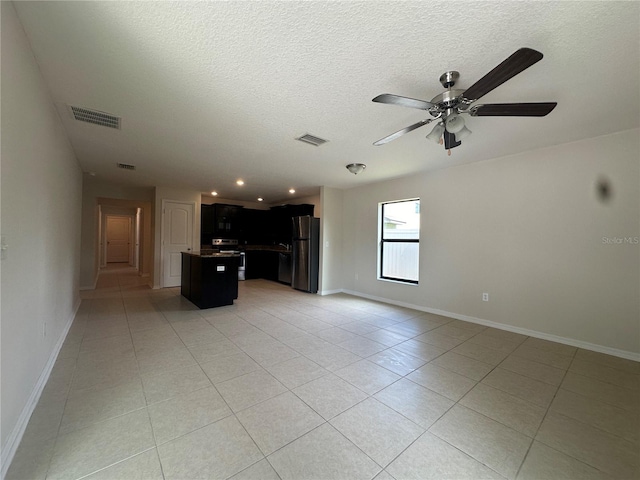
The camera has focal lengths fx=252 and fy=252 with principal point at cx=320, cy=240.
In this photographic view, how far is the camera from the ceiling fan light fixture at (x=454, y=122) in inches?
75.7

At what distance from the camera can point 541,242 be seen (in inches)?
130

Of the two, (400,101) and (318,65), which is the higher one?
(318,65)

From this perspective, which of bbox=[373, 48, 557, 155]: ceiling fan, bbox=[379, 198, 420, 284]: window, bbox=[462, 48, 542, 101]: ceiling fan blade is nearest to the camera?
bbox=[462, 48, 542, 101]: ceiling fan blade

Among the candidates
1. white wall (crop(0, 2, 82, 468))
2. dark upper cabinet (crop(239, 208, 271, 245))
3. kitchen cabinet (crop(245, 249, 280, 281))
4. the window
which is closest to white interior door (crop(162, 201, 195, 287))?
dark upper cabinet (crop(239, 208, 271, 245))

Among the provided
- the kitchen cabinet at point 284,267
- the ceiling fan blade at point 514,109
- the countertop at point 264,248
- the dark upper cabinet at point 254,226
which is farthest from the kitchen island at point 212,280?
the ceiling fan blade at point 514,109

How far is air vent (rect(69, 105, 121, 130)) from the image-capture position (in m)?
2.44

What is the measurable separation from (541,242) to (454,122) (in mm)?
2485

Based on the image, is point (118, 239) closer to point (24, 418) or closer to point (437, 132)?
point (24, 418)

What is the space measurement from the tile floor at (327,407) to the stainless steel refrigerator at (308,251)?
2.55 m

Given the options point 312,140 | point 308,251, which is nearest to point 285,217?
point 308,251

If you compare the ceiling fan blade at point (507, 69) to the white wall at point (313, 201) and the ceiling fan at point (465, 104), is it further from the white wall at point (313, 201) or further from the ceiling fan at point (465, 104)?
the white wall at point (313, 201)

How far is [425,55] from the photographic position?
64.9 inches

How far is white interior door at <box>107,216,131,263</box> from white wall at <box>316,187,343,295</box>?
10.3m

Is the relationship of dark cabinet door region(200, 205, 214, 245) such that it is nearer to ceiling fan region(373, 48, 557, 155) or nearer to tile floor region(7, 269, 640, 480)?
tile floor region(7, 269, 640, 480)
